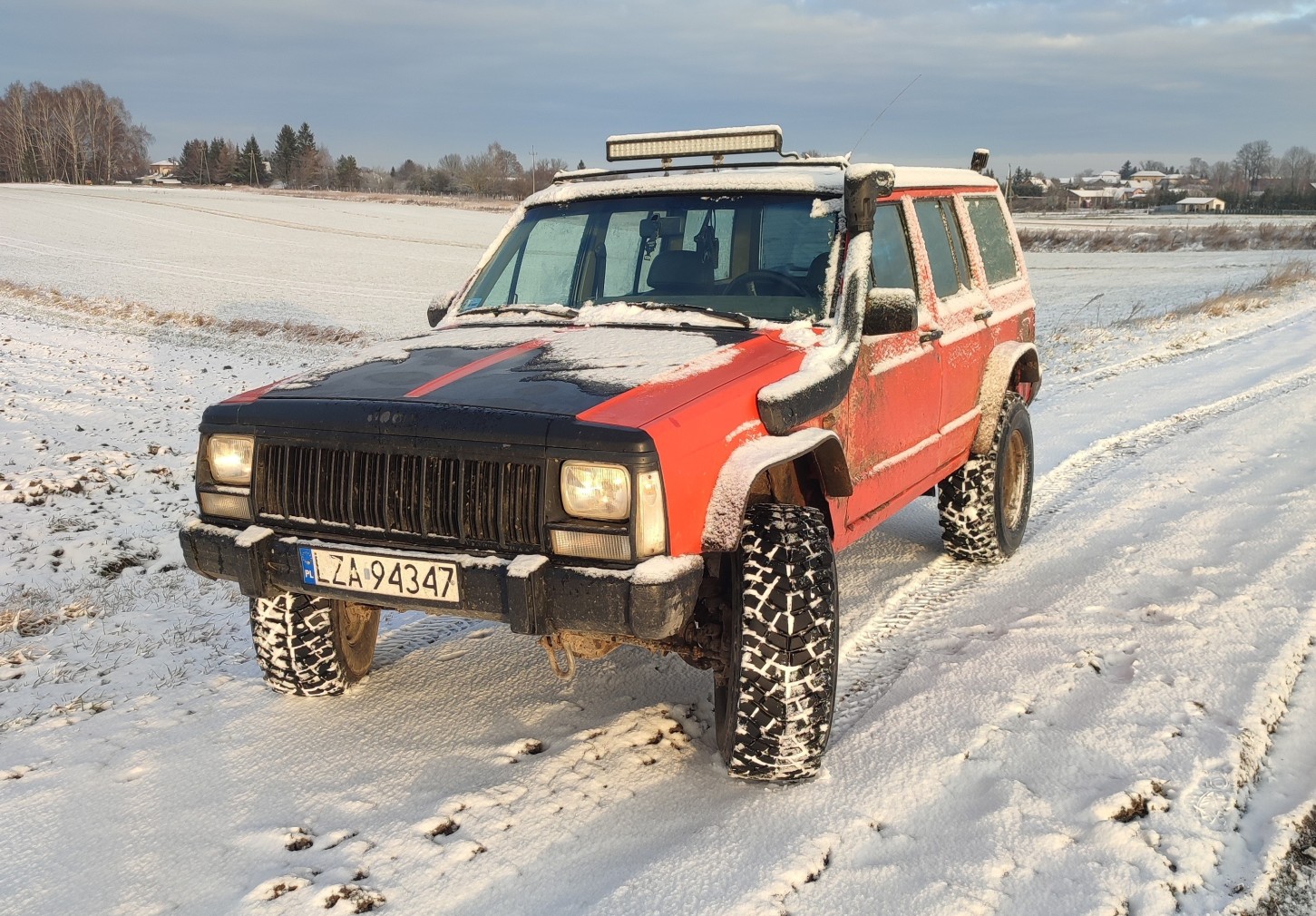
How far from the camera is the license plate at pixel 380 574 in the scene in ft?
10.4

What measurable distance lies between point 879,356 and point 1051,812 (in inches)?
73.3

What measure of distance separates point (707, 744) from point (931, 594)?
1920 mm

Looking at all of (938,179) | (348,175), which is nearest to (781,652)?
(938,179)

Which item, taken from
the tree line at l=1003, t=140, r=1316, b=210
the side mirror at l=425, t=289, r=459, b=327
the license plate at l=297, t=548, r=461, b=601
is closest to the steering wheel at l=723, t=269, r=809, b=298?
the side mirror at l=425, t=289, r=459, b=327

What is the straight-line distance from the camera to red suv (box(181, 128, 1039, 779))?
307 cm

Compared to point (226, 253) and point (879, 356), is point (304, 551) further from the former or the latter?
point (226, 253)

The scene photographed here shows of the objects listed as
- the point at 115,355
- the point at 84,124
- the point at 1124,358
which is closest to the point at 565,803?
the point at 1124,358

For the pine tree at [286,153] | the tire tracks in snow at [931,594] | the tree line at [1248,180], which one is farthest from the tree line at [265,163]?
the tire tracks in snow at [931,594]

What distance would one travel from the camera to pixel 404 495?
10.7ft

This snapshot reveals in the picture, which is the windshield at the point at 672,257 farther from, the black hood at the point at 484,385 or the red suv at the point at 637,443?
the black hood at the point at 484,385

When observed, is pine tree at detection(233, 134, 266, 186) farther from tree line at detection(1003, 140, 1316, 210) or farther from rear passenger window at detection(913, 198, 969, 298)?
rear passenger window at detection(913, 198, 969, 298)

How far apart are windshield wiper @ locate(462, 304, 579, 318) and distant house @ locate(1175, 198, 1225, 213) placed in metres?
77.8

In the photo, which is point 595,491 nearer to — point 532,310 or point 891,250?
point 532,310

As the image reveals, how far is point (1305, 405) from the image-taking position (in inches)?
373
